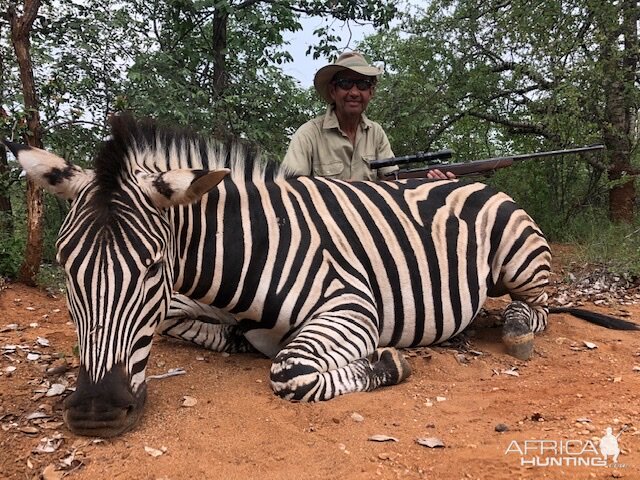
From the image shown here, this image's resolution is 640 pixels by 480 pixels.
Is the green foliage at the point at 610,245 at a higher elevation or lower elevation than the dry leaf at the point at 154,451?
higher

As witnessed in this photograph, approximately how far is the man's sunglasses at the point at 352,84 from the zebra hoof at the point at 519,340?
8.69 ft

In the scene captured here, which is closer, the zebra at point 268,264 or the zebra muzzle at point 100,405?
the zebra muzzle at point 100,405

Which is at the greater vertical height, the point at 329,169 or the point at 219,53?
the point at 219,53

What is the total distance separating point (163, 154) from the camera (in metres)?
3.01

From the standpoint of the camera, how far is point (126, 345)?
2.26m

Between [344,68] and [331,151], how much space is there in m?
0.79

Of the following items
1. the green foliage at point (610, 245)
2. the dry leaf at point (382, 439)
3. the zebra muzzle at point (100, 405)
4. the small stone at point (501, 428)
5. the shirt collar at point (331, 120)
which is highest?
the shirt collar at point (331, 120)

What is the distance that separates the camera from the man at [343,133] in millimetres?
5051

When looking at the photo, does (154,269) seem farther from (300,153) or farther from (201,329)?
(300,153)

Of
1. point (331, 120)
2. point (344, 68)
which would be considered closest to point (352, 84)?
point (344, 68)

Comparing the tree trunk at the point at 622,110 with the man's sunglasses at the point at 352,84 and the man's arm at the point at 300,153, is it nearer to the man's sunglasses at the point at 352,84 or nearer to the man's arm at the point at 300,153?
the man's sunglasses at the point at 352,84

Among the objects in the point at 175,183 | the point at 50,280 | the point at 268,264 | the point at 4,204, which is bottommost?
the point at 50,280

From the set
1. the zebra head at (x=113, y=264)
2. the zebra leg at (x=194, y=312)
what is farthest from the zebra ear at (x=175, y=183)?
the zebra leg at (x=194, y=312)

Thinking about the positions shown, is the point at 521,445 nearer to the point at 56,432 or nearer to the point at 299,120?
the point at 56,432
